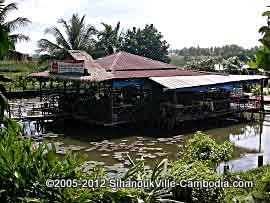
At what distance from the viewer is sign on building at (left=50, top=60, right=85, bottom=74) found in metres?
15.9

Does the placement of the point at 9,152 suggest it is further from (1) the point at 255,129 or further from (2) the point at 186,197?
(1) the point at 255,129

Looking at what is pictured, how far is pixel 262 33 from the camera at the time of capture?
21.1 ft

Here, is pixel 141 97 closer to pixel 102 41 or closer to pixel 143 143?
pixel 143 143

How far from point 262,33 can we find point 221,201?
2.65 metres

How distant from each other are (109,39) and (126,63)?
48.7ft

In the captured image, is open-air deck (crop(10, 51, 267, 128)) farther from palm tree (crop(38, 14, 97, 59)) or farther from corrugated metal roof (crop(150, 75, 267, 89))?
palm tree (crop(38, 14, 97, 59))

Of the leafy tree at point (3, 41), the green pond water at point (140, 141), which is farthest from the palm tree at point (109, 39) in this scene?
the leafy tree at point (3, 41)

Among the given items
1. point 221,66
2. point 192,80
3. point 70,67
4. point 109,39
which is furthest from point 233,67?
point 70,67

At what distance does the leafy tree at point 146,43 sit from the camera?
131 ft

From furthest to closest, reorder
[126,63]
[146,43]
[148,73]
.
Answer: [146,43] → [126,63] → [148,73]

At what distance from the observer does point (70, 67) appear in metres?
16.2

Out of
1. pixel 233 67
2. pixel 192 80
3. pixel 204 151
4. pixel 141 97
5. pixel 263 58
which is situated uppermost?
Result: pixel 233 67

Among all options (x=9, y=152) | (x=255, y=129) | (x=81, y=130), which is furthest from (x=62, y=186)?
(x=255, y=129)

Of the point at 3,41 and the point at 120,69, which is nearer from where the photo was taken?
the point at 3,41
